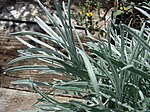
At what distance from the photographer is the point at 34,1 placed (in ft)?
11.0

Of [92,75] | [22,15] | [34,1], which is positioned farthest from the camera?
[34,1]

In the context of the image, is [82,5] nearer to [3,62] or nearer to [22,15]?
[22,15]

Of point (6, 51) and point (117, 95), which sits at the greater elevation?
point (117, 95)

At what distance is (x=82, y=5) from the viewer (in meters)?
3.25

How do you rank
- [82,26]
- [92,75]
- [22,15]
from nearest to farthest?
[92,75] < [82,26] < [22,15]

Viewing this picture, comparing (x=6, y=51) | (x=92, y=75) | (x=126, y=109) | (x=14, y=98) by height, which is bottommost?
(x=14, y=98)

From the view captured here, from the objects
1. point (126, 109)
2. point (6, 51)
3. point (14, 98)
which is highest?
point (126, 109)

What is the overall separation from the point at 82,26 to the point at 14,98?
1.09 meters

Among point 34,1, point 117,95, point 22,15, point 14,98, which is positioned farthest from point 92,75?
point 34,1

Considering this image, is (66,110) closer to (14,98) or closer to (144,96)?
(144,96)

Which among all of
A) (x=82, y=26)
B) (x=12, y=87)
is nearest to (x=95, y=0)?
(x=82, y=26)

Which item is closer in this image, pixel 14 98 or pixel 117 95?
pixel 117 95

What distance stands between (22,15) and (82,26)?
646 mm

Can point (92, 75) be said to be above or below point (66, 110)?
above
